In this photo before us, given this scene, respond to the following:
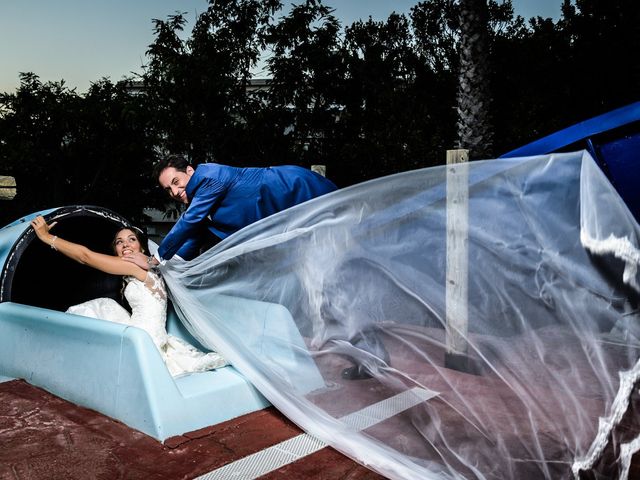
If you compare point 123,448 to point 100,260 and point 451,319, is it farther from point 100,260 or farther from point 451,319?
point 451,319

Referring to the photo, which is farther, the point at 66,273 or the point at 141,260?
the point at 66,273

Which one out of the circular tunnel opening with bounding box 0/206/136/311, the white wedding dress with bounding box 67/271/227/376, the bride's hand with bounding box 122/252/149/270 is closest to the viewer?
the white wedding dress with bounding box 67/271/227/376

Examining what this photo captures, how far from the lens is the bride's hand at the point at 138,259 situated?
400 centimetres

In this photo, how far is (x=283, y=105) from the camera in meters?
9.66

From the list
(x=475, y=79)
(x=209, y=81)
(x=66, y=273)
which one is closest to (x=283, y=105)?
(x=209, y=81)

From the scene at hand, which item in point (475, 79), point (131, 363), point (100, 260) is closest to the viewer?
point (131, 363)

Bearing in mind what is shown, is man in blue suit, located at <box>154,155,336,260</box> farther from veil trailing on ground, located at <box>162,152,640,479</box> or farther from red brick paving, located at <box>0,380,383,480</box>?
red brick paving, located at <box>0,380,383,480</box>

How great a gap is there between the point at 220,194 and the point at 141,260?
76 cm

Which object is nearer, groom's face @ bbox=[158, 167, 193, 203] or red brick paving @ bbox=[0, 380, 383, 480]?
red brick paving @ bbox=[0, 380, 383, 480]

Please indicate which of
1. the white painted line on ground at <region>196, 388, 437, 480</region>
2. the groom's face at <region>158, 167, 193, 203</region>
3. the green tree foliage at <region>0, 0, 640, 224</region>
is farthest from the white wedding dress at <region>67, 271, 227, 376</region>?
the green tree foliage at <region>0, 0, 640, 224</region>

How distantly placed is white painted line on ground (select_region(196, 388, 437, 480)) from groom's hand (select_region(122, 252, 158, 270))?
1628mm

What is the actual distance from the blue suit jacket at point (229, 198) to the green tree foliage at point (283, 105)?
4.67 metres

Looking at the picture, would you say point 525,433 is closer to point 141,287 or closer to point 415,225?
point 415,225

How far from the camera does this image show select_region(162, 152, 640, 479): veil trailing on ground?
250cm
